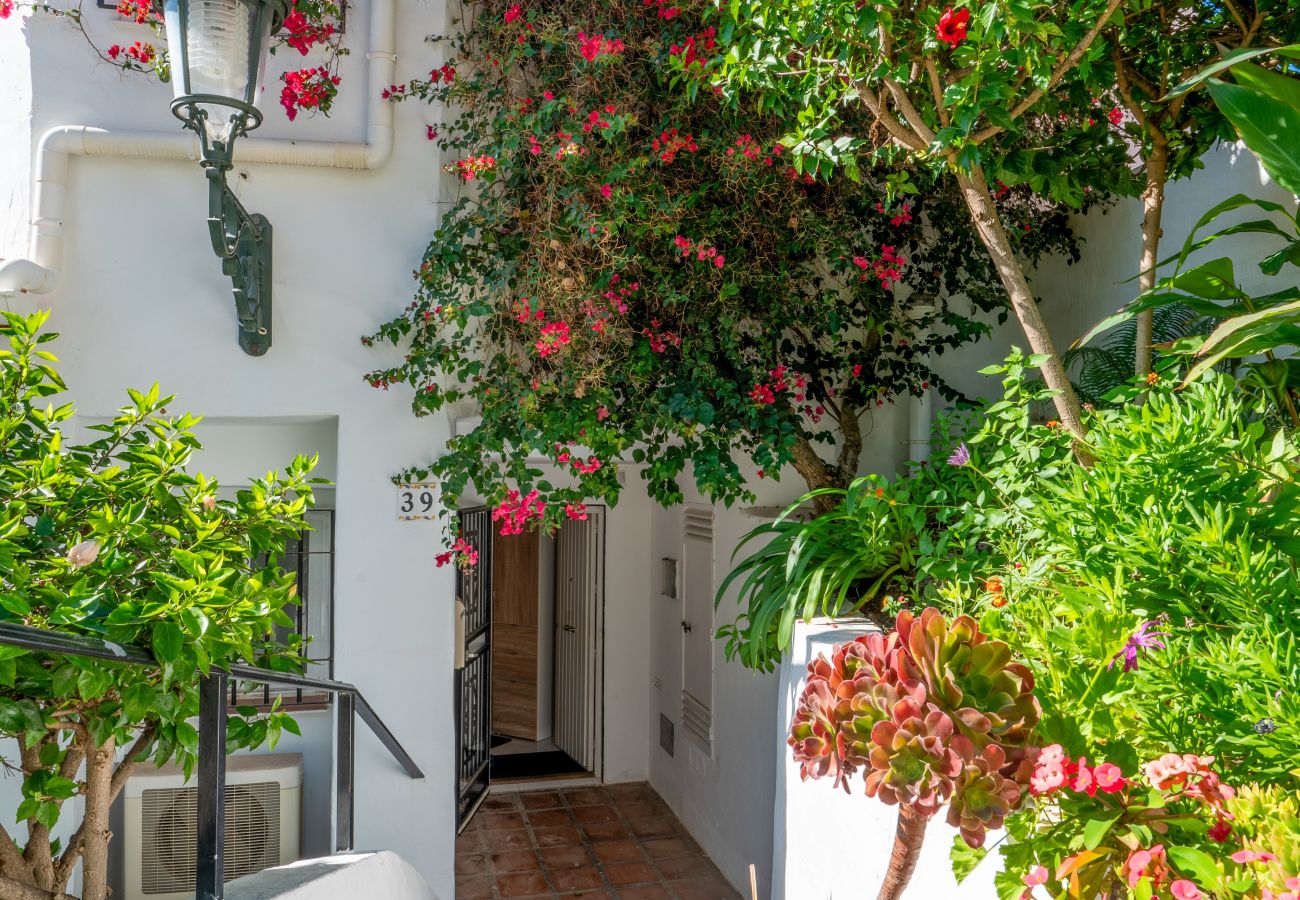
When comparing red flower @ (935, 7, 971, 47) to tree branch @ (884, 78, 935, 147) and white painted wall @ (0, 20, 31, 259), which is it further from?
white painted wall @ (0, 20, 31, 259)

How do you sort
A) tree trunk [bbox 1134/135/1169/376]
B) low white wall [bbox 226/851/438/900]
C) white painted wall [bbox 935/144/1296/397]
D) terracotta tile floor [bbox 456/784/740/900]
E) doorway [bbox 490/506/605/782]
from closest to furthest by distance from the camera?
low white wall [bbox 226/851/438/900] → tree trunk [bbox 1134/135/1169/376] → white painted wall [bbox 935/144/1296/397] → terracotta tile floor [bbox 456/784/740/900] → doorway [bbox 490/506/605/782]

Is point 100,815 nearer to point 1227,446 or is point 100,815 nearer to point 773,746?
point 1227,446

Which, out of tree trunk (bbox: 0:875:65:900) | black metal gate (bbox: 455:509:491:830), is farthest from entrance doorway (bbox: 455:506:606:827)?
tree trunk (bbox: 0:875:65:900)

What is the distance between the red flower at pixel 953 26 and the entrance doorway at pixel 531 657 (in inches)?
114

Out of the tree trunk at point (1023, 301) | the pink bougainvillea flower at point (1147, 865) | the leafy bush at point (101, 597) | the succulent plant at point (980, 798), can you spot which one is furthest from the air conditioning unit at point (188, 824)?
the pink bougainvillea flower at point (1147, 865)

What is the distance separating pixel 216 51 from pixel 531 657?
5424mm

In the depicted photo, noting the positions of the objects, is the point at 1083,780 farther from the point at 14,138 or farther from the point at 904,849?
the point at 14,138

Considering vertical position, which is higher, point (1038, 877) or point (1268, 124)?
point (1268, 124)

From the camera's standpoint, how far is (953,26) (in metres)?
2.24

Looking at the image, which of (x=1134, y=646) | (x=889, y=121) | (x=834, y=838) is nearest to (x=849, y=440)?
(x=889, y=121)

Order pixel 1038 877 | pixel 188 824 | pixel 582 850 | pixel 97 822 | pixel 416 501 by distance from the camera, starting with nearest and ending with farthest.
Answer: pixel 1038 877, pixel 97 822, pixel 188 824, pixel 416 501, pixel 582 850

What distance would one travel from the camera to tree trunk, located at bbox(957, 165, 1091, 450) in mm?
2400

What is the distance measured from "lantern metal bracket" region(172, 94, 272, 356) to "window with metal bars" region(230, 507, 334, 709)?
900 millimetres

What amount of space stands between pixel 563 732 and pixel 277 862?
3.20m
